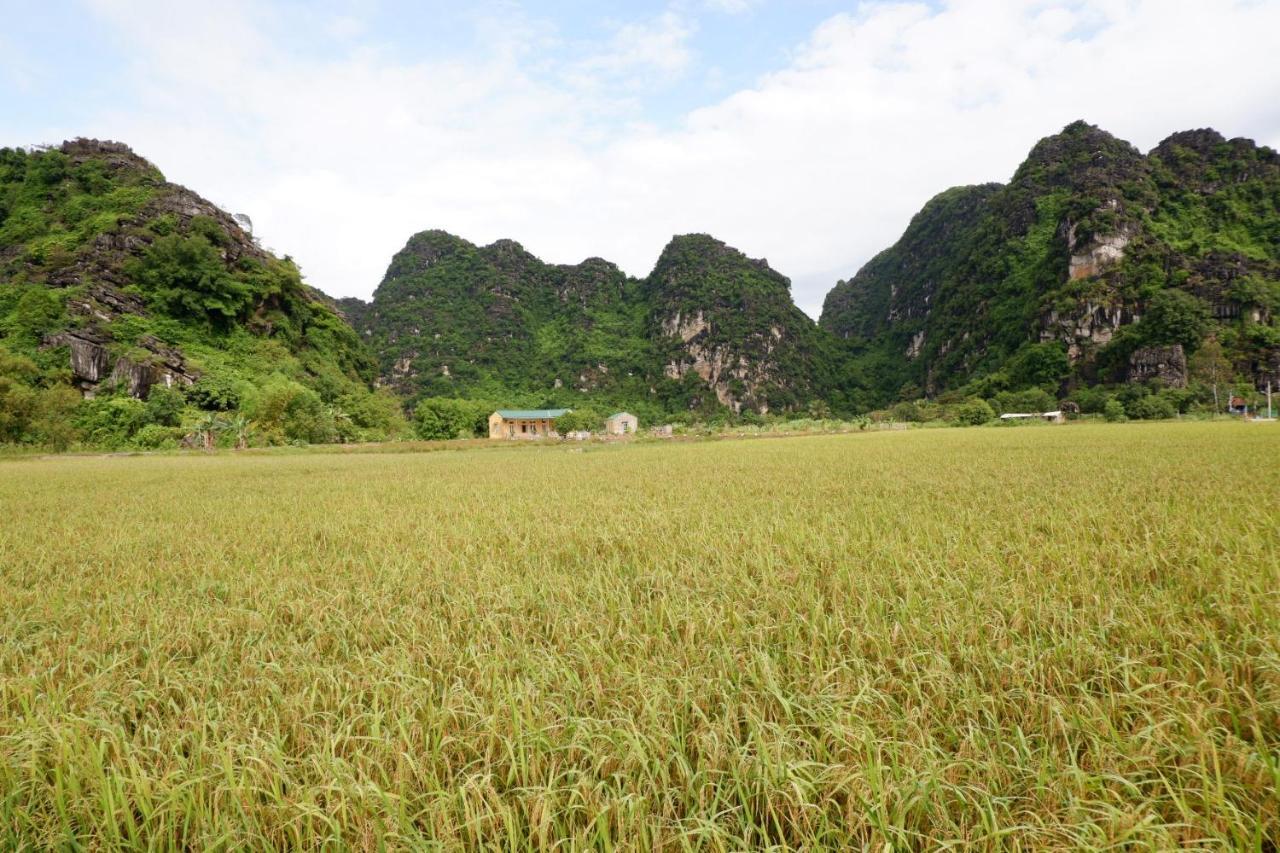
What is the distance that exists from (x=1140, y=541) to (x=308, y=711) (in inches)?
214

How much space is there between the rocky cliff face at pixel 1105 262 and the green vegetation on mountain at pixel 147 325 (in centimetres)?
9576

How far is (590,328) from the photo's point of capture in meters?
117

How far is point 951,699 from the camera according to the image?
1.77 metres

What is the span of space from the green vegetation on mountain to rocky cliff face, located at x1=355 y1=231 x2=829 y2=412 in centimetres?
4348

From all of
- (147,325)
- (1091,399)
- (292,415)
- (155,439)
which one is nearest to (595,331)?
(147,325)

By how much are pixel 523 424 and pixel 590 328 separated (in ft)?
176

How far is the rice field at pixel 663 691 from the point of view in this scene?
4.10 feet

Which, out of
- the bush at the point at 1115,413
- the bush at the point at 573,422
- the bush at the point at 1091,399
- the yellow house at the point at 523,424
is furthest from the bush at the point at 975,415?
the yellow house at the point at 523,424

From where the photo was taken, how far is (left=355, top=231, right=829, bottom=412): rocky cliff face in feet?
338

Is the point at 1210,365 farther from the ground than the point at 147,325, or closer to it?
closer to it

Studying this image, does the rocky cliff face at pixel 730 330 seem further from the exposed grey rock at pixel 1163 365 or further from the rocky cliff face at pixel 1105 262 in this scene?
the exposed grey rock at pixel 1163 365

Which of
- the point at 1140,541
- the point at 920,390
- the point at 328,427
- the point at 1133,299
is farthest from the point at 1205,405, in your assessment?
the point at 328,427

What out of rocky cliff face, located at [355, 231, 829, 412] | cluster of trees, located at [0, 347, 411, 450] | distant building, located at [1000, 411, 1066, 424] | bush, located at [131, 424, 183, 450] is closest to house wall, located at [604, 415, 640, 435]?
rocky cliff face, located at [355, 231, 829, 412]

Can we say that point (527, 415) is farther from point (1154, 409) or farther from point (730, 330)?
point (1154, 409)
